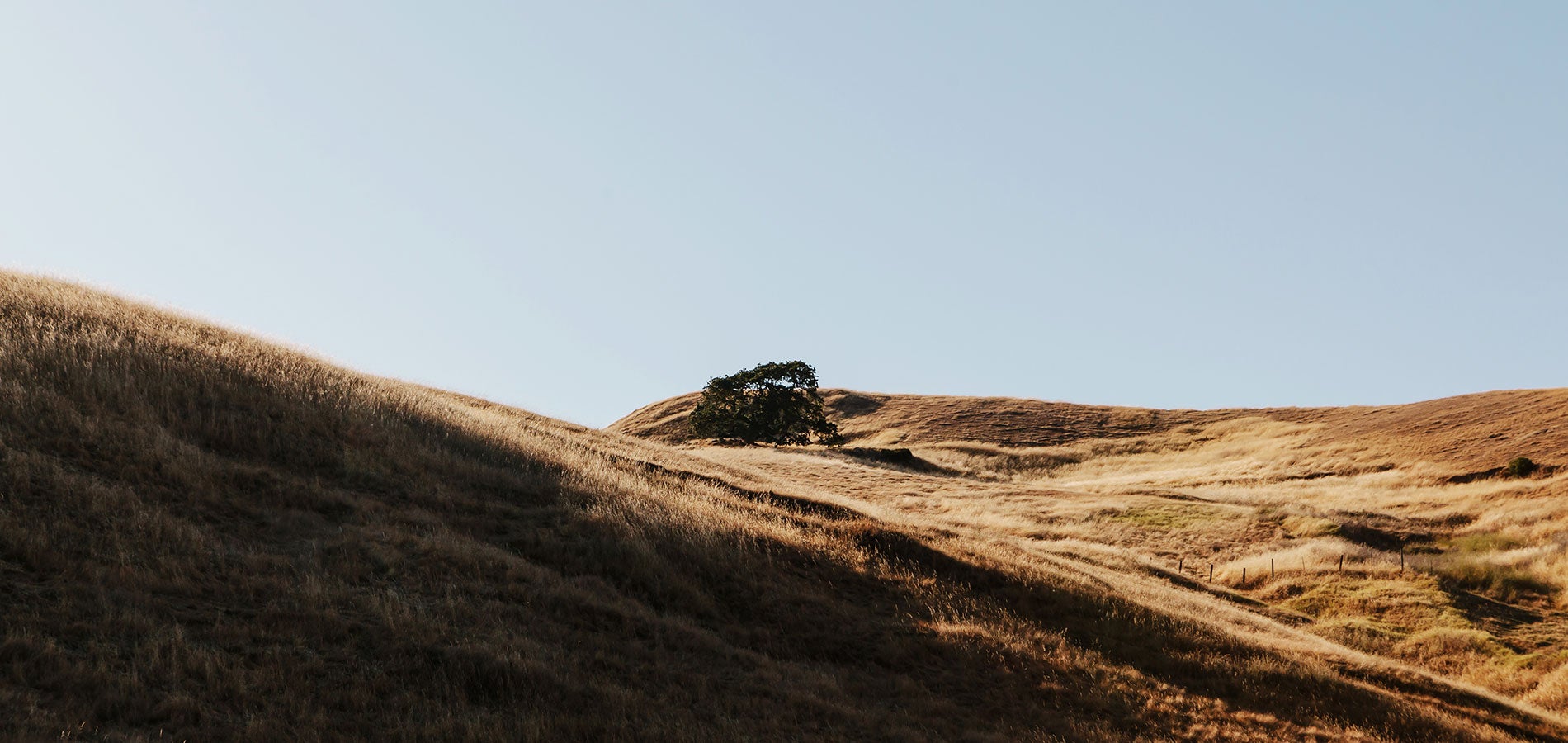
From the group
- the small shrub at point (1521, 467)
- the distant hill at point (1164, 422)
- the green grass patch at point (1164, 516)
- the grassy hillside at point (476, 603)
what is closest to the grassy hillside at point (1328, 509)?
the green grass patch at point (1164, 516)

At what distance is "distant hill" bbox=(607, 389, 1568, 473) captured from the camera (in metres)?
48.5

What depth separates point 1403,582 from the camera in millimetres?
28734

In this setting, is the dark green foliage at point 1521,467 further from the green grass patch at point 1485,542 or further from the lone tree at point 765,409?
the lone tree at point 765,409

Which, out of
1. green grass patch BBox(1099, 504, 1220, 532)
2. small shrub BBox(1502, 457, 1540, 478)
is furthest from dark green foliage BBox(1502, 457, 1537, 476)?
green grass patch BBox(1099, 504, 1220, 532)

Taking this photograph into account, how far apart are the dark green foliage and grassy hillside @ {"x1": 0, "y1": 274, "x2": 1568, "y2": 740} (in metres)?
29.9

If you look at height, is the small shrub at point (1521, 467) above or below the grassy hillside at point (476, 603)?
above

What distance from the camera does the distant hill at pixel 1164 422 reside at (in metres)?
48.5

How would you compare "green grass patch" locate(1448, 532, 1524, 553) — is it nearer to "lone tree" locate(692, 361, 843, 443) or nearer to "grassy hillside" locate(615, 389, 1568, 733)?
"grassy hillside" locate(615, 389, 1568, 733)

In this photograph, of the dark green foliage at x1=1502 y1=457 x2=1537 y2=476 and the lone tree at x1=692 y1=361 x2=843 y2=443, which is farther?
the lone tree at x1=692 y1=361 x2=843 y2=443

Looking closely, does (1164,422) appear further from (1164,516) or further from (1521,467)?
(1164,516)

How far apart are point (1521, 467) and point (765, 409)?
45659mm

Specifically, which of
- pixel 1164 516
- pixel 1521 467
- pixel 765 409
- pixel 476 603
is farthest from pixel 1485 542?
pixel 765 409

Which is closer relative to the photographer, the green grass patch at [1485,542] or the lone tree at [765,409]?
the green grass patch at [1485,542]

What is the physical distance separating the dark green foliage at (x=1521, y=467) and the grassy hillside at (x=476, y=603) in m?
29.9
